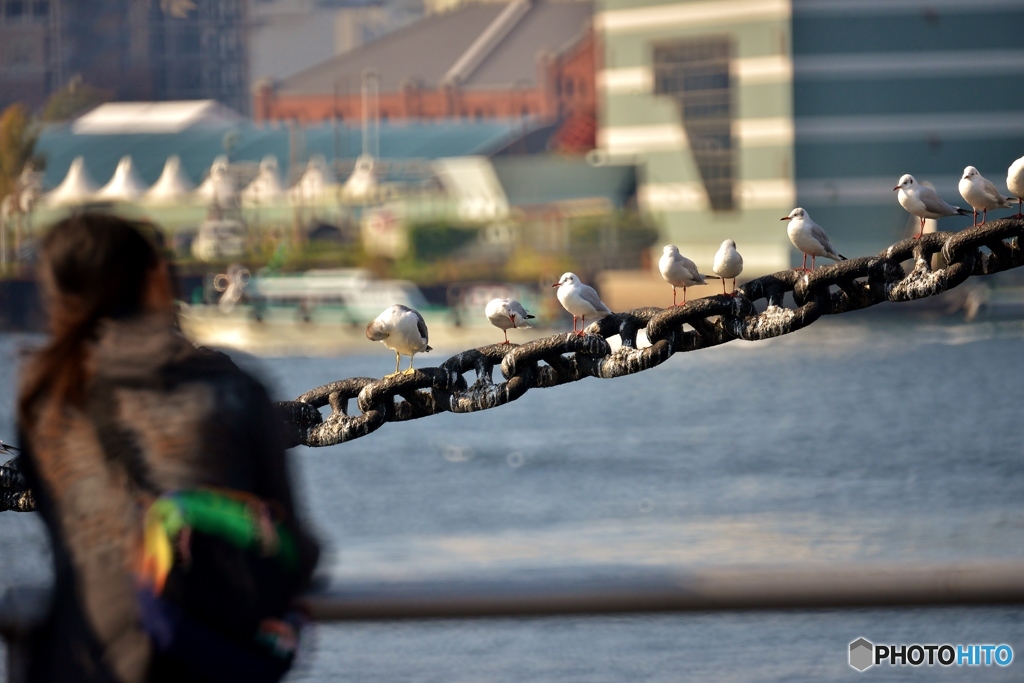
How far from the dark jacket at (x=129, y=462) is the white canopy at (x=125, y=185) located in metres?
54.7

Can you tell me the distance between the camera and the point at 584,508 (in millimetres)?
22469

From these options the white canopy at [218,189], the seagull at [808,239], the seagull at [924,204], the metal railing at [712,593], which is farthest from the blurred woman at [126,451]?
the white canopy at [218,189]

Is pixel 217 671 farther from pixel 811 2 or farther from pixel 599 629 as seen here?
pixel 811 2

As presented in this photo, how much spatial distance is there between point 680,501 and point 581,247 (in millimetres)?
27411

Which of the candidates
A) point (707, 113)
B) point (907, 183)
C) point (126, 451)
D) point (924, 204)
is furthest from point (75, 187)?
point (126, 451)

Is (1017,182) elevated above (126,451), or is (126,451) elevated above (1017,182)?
(1017,182)

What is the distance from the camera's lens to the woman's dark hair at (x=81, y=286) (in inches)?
60.7

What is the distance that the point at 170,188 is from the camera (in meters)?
55.3

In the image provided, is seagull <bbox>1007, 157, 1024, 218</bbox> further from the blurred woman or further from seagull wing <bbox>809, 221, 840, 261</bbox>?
the blurred woman

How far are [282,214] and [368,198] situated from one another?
3.19 metres

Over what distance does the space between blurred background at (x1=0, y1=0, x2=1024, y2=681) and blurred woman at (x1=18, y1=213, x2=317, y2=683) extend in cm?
10

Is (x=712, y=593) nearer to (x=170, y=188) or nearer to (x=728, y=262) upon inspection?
(x=728, y=262)

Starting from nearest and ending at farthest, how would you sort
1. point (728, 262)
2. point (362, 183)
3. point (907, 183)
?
point (728, 262) → point (907, 183) → point (362, 183)

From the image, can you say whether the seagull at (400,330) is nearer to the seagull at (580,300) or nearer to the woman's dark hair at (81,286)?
the seagull at (580,300)
